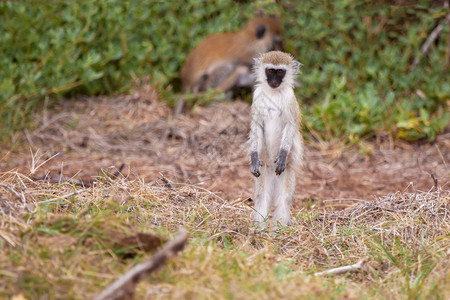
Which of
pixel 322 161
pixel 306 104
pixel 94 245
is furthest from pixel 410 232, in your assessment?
pixel 306 104

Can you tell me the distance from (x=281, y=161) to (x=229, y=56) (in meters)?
4.74

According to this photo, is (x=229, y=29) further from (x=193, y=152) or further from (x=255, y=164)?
(x=255, y=164)

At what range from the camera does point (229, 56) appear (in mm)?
9320

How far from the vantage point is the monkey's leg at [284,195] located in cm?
485

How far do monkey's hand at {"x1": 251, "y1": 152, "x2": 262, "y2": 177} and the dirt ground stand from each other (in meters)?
1.03

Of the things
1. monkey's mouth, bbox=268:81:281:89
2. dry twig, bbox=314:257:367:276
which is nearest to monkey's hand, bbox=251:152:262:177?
monkey's mouth, bbox=268:81:281:89

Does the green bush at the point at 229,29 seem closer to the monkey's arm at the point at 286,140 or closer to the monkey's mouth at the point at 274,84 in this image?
the monkey's arm at the point at 286,140

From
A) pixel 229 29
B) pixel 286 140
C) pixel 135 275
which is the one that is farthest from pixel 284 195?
pixel 229 29

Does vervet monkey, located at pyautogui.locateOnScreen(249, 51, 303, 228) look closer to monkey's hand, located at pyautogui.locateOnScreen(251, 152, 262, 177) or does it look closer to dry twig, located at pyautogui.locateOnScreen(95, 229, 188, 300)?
monkey's hand, located at pyautogui.locateOnScreen(251, 152, 262, 177)

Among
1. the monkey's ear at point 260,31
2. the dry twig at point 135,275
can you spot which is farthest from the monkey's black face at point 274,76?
the monkey's ear at point 260,31

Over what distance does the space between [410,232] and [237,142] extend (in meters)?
3.52

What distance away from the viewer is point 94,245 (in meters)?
3.25

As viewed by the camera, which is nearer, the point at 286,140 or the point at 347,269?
the point at 347,269

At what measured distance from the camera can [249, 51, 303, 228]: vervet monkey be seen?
16.0 feet
